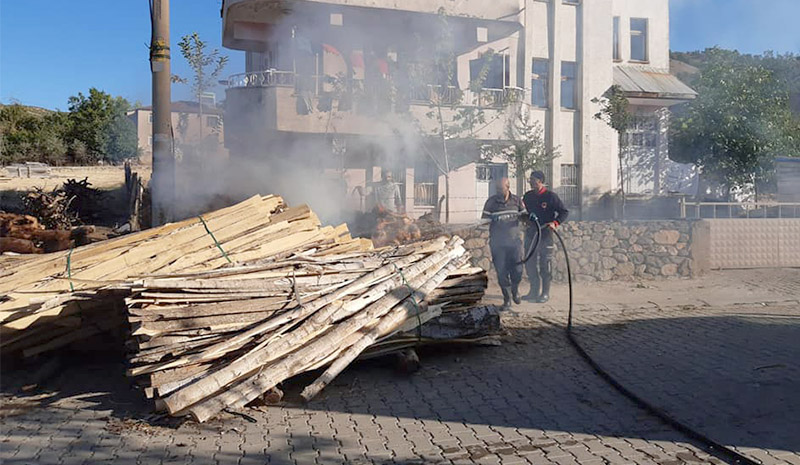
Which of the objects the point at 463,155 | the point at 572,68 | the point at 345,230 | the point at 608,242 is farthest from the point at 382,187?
the point at 345,230

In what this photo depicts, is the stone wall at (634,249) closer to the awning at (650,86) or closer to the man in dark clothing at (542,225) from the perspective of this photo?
the man in dark clothing at (542,225)

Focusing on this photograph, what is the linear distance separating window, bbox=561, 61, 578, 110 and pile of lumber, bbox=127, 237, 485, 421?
50.5ft

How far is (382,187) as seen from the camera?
51.9 ft

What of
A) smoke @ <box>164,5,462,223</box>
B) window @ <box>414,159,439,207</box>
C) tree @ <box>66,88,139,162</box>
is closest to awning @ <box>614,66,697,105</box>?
window @ <box>414,159,439,207</box>

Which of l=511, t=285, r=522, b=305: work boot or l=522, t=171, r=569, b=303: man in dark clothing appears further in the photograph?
l=522, t=171, r=569, b=303: man in dark clothing

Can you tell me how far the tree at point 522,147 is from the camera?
16.5m

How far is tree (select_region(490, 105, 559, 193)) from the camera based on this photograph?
16500 mm

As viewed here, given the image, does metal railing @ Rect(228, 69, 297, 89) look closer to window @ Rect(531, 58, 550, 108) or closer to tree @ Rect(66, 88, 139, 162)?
window @ Rect(531, 58, 550, 108)

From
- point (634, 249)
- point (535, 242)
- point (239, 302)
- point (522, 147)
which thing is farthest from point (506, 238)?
point (522, 147)

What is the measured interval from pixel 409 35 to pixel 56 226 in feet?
30.3

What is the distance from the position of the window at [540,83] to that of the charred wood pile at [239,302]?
45.4 feet

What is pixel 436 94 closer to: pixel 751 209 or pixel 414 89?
pixel 414 89

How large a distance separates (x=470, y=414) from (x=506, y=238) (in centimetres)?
392

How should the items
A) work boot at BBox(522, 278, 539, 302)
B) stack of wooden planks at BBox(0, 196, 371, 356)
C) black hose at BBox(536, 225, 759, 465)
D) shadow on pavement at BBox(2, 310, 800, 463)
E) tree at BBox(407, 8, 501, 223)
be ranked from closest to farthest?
black hose at BBox(536, 225, 759, 465) → shadow on pavement at BBox(2, 310, 800, 463) → stack of wooden planks at BBox(0, 196, 371, 356) → work boot at BBox(522, 278, 539, 302) → tree at BBox(407, 8, 501, 223)
